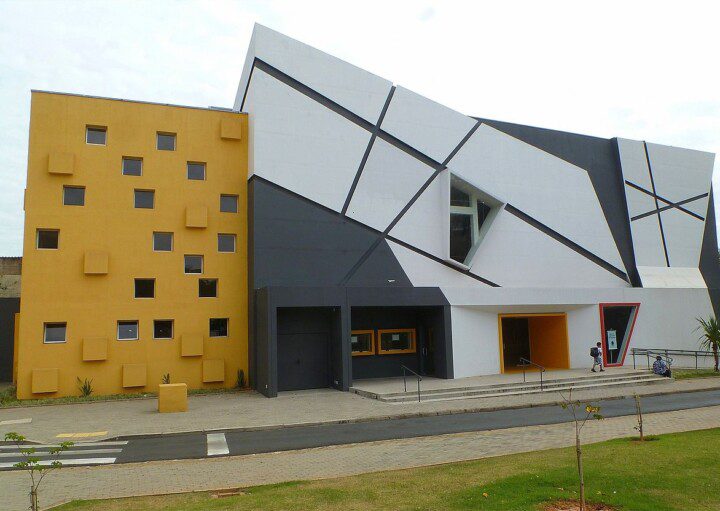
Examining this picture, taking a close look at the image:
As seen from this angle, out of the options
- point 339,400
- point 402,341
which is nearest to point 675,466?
point 339,400

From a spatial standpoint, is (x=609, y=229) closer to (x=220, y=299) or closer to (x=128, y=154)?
(x=220, y=299)

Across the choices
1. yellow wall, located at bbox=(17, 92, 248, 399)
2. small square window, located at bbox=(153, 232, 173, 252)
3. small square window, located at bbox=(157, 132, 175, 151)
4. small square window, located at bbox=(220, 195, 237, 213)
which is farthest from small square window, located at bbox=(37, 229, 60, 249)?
small square window, located at bbox=(220, 195, 237, 213)

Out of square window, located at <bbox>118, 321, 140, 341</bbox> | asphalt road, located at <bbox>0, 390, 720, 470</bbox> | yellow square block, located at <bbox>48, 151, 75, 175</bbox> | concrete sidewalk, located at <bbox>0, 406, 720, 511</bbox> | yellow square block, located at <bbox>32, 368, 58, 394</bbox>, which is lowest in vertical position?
asphalt road, located at <bbox>0, 390, 720, 470</bbox>

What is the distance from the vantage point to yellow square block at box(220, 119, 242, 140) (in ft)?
81.6

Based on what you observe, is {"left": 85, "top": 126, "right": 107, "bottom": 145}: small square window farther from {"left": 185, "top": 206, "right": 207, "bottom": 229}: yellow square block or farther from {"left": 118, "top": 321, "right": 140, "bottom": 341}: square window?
{"left": 118, "top": 321, "right": 140, "bottom": 341}: square window

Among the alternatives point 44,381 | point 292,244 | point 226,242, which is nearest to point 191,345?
point 226,242

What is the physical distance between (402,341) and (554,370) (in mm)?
7155

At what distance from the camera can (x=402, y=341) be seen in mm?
25969

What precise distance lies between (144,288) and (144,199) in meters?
3.73

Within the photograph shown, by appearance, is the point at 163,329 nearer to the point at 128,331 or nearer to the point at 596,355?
the point at 128,331

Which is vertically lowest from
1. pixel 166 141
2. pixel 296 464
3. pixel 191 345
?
pixel 296 464

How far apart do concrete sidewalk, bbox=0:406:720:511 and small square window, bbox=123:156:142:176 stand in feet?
50.2

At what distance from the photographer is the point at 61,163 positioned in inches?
883

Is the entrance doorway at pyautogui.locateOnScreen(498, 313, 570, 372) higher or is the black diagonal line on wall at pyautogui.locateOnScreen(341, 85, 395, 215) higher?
the black diagonal line on wall at pyautogui.locateOnScreen(341, 85, 395, 215)
